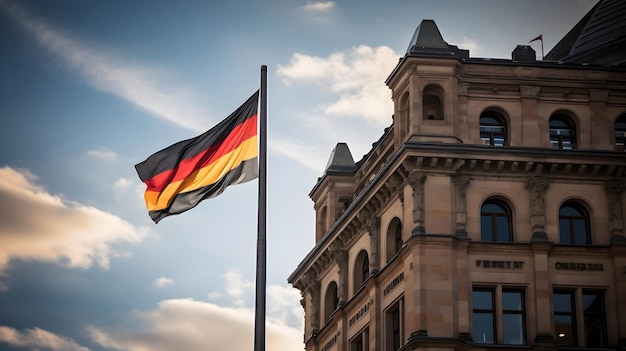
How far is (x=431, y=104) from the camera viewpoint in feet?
240

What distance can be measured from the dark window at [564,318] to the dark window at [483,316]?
295 centimetres

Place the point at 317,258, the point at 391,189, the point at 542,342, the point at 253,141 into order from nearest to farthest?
the point at 253,141 < the point at 542,342 < the point at 391,189 < the point at 317,258

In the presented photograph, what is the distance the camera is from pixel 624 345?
68.9 m

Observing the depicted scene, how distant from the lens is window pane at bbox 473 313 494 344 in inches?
2704

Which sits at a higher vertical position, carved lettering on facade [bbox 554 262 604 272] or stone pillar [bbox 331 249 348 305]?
stone pillar [bbox 331 249 348 305]

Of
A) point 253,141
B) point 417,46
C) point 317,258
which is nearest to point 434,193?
point 417,46

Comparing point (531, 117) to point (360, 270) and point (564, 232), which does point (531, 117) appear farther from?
point (360, 270)

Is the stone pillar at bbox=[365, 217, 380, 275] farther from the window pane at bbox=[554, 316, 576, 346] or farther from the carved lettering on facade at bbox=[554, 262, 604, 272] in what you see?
the window pane at bbox=[554, 316, 576, 346]

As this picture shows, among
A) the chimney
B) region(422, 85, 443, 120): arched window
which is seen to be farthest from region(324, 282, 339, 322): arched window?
the chimney

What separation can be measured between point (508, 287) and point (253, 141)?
977 inches

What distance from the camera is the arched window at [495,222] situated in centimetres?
7062

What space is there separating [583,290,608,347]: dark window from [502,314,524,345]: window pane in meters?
3.05

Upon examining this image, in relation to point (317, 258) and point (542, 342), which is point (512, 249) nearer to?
point (542, 342)

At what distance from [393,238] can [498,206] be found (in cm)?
593
